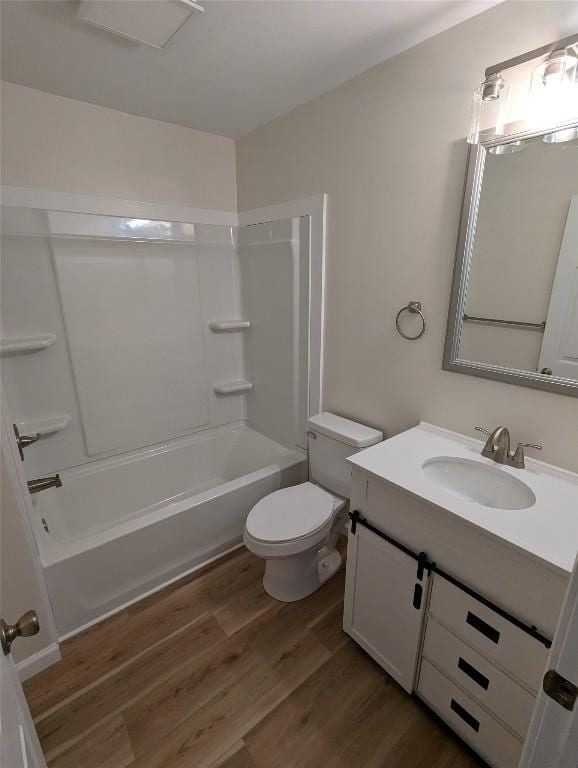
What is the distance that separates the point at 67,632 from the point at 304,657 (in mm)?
1035

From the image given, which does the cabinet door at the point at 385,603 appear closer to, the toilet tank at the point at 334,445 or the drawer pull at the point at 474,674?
the drawer pull at the point at 474,674

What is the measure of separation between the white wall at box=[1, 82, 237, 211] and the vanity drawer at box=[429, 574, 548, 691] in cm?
236

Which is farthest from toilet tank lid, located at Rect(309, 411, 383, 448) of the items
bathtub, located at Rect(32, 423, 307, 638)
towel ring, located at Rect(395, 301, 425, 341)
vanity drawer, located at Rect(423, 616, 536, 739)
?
vanity drawer, located at Rect(423, 616, 536, 739)

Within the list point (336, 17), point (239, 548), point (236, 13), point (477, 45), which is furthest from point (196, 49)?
point (239, 548)

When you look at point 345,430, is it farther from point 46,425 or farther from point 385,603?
point 46,425

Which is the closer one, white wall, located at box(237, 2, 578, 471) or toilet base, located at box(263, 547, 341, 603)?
white wall, located at box(237, 2, 578, 471)

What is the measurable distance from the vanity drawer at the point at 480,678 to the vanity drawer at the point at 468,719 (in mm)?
36

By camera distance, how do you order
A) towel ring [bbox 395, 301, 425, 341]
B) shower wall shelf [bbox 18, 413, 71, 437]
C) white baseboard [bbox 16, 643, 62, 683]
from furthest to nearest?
shower wall shelf [bbox 18, 413, 71, 437] → towel ring [bbox 395, 301, 425, 341] → white baseboard [bbox 16, 643, 62, 683]

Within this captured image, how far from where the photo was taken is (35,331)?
190 centimetres

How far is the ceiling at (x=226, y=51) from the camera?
3.95 feet

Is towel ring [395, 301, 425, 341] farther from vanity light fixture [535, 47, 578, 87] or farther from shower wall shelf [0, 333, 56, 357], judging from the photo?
shower wall shelf [0, 333, 56, 357]

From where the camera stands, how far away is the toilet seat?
158 centimetres

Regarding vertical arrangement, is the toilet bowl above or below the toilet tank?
below

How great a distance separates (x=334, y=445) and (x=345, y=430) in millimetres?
102
